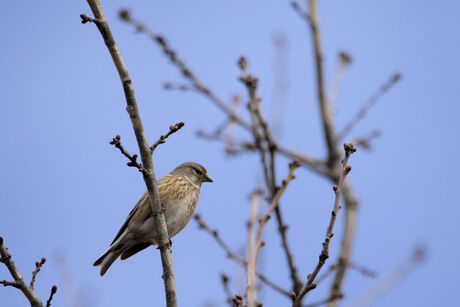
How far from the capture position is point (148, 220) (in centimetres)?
685

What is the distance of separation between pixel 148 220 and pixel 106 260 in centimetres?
75

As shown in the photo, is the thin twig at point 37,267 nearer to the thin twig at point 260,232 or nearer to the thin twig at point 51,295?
the thin twig at point 51,295

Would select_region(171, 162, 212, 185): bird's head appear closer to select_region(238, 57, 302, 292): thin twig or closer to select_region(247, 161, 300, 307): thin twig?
select_region(238, 57, 302, 292): thin twig

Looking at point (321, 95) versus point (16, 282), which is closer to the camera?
point (16, 282)

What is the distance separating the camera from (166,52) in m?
7.20

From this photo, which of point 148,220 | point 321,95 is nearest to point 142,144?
point 148,220

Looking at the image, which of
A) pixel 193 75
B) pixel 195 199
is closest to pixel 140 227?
pixel 195 199

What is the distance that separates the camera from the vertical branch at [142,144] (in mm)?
4086

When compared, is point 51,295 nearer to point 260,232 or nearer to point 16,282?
point 16,282

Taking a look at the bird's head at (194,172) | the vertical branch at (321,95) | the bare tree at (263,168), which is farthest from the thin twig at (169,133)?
the vertical branch at (321,95)

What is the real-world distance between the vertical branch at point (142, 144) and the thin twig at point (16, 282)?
0.92 meters

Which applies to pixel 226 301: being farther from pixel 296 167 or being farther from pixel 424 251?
pixel 424 251

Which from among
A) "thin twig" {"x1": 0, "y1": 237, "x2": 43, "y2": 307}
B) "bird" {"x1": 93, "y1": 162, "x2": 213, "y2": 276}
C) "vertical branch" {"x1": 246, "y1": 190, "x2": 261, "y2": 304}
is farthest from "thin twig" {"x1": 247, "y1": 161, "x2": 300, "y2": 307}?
"bird" {"x1": 93, "y1": 162, "x2": 213, "y2": 276}

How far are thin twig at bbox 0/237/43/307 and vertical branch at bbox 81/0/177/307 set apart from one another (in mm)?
918
